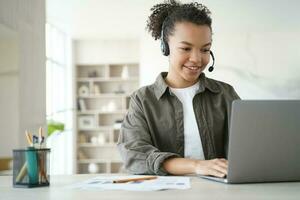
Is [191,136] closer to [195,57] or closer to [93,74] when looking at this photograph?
[195,57]

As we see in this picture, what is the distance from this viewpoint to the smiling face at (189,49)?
1.85 metres

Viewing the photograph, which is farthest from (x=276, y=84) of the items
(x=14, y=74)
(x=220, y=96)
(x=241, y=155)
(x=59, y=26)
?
(x=241, y=155)

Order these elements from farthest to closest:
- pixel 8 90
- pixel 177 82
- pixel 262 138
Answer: pixel 8 90 < pixel 177 82 < pixel 262 138

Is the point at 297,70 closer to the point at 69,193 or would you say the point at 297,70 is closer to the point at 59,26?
the point at 59,26

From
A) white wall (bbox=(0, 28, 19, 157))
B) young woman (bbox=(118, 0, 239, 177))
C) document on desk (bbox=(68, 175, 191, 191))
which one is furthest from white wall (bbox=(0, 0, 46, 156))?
document on desk (bbox=(68, 175, 191, 191))

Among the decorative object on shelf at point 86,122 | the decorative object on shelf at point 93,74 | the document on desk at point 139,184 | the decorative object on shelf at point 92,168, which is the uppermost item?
the decorative object on shelf at point 93,74

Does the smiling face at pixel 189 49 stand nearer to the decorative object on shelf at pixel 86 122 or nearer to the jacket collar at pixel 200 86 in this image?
the jacket collar at pixel 200 86

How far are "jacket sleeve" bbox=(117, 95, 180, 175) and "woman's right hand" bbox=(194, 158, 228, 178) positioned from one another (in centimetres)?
13

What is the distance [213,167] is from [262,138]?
0.20m

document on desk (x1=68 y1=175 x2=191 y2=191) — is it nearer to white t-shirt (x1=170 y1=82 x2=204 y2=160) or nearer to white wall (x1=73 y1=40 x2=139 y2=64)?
white t-shirt (x1=170 y1=82 x2=204 y2=160)

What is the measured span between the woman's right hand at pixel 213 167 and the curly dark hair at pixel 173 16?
1.91 feet


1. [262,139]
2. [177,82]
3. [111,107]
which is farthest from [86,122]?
[262,139]

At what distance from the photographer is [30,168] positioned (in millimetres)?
1433

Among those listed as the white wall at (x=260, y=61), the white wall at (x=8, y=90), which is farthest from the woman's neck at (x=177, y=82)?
the white wall at (x=260, y=61)
